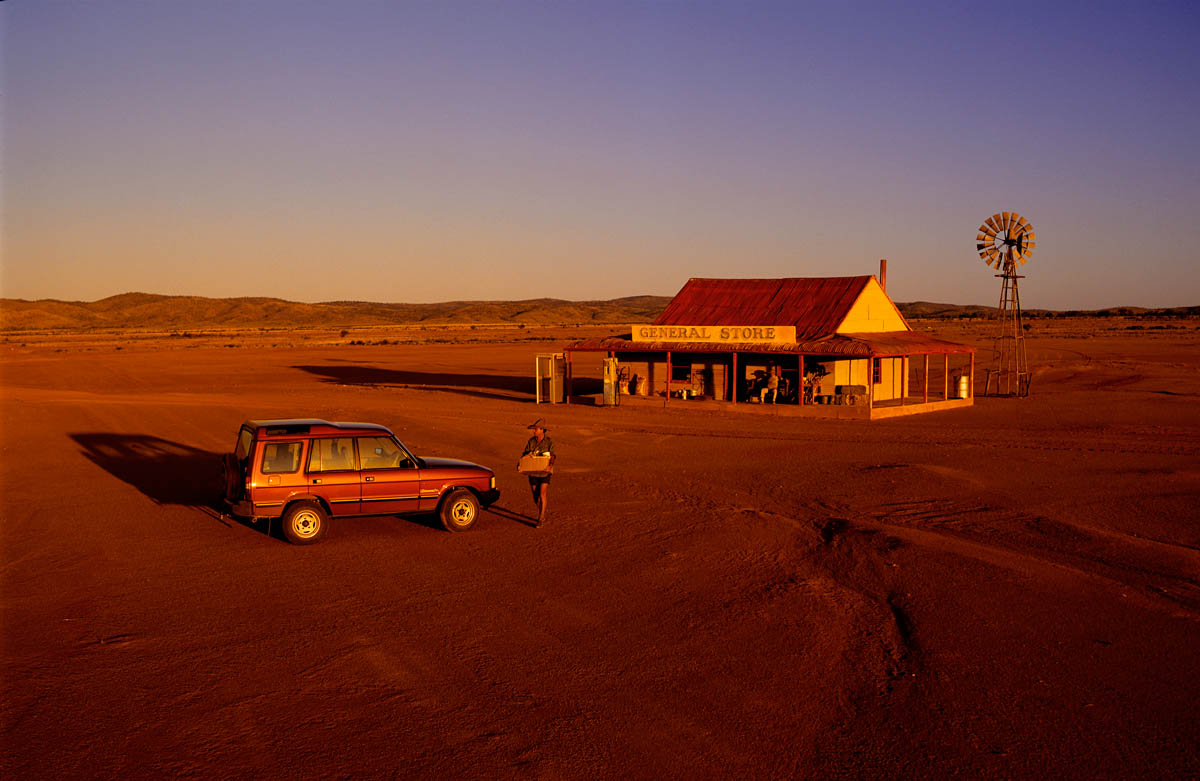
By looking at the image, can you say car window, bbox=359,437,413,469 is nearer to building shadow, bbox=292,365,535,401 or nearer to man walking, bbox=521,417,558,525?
man walking, bbox=521,417,558,525

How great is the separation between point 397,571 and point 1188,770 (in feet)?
27.3

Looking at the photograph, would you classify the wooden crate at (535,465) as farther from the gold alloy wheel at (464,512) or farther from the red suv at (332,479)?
the gold alloy wheel at (464,512)

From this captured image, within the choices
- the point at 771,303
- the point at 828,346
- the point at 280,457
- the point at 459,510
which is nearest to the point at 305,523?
the point at 280,457

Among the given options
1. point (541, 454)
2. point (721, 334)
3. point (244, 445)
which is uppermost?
point (721, 334)

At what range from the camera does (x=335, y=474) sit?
43.2 ft

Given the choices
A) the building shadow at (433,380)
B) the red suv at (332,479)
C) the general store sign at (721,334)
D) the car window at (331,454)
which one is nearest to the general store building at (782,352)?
the general store sign at (721,334)

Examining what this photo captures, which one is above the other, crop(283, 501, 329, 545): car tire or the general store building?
the general store building

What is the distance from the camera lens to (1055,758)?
6.77 metres

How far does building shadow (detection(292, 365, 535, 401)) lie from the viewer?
39.8 m

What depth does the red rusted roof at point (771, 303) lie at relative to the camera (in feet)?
110

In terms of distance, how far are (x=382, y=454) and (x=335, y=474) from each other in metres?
0.74

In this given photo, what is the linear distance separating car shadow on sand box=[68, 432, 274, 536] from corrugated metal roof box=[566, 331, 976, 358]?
1406cm

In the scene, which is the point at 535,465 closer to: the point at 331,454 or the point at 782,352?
the point at 331,454

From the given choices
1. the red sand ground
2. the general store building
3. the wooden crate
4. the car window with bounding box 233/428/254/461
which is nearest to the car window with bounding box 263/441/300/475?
the car window with bounding box 233/428/254/461
